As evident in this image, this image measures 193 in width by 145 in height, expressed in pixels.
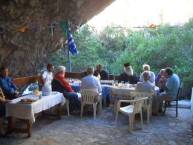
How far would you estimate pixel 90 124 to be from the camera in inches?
244

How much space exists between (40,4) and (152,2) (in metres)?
5.93

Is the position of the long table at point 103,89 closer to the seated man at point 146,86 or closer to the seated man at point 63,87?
the seated man at point 63,87

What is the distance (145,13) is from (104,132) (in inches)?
354

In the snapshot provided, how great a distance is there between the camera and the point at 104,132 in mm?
5633

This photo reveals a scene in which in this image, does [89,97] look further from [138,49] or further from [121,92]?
[138,49]

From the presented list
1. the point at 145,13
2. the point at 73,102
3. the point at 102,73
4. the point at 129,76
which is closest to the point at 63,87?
the point at 73,102

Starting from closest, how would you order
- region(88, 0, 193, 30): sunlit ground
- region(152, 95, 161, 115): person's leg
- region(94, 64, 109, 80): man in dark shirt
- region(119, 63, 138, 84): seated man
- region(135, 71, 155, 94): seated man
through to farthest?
region(135, 71, 155, 94): seated man, region(152, 95, 161, 115): person's leg, region(119, 63, 138, 84): seated man, region(94, 64, 109, 80): man in dark shirt, region(88, 0, 193, 30): sunlit ground

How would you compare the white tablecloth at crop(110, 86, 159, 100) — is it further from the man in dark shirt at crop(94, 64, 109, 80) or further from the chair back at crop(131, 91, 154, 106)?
the man in dark shirt at crop(94, 64, 109, 80)

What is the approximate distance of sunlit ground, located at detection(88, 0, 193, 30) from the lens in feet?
38.1

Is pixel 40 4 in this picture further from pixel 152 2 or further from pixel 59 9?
pixel 152 2

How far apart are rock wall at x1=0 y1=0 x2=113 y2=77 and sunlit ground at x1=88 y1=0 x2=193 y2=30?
64.5 inches

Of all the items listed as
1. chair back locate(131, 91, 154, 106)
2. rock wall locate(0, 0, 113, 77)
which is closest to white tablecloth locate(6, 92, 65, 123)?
chair back locate(131, 91, 154, 106)

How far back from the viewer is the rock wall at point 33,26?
760 cm

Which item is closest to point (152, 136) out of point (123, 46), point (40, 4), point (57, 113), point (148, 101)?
point (148, 101)
